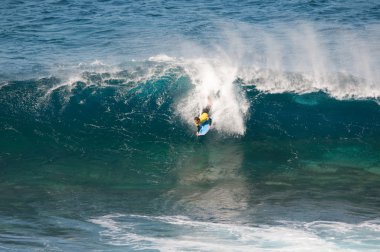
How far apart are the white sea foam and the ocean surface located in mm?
48

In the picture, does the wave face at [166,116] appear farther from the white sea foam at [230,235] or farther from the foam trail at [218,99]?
the white sea foam at [230,235]

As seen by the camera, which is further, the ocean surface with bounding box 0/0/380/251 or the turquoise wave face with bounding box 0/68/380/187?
the turquoise wave face with bounding box 0/68/380/187

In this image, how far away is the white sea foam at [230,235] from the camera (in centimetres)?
1373

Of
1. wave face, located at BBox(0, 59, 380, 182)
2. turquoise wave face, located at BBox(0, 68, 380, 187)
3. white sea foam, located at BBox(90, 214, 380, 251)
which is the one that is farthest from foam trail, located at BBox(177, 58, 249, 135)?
white sea foam, located at BBox(90, 214, 380, 251)

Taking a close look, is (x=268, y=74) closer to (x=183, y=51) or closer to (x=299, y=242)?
(x=183, y=51)

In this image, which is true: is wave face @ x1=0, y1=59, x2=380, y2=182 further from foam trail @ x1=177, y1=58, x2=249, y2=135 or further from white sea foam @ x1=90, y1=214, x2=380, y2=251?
white sea foam @ x1=90, y1=214, x2=380, y2=251

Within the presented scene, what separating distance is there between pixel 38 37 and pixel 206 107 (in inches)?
557

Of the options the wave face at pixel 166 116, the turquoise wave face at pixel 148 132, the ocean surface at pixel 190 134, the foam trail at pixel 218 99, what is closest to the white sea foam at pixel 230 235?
the ocean surface at pixel 190 134

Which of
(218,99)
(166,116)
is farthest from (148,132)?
(218,99)

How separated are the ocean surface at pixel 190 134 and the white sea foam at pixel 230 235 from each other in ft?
0.16

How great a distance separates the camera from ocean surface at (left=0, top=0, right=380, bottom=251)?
1509 centimetres

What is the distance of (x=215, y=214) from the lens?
16.1 meters

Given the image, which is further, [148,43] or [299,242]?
[148,43]

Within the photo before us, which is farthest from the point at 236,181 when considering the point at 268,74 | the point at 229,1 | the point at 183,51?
the point at 229,1
